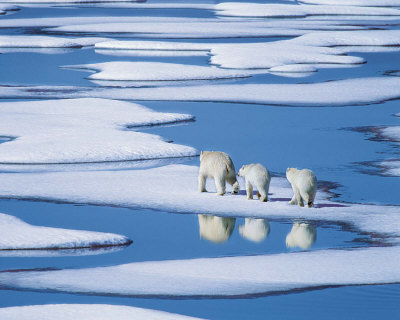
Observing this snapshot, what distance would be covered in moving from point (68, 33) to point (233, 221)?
16509mm

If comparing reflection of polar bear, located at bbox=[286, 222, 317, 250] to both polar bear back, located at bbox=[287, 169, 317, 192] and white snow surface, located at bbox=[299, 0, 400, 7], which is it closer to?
polar bear back, located at bbox=[287, 169, 317, 192]

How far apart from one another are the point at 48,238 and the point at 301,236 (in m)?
1.53

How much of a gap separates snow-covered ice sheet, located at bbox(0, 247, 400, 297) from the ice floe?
43 cm

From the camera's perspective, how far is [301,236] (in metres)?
5.87

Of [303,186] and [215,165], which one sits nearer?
[303,186]

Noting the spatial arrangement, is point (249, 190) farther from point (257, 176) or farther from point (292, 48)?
point (292, 48)

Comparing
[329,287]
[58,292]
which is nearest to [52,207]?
[58,292]

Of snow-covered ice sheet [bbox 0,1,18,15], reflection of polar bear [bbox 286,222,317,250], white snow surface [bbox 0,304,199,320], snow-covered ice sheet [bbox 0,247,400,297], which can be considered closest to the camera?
white snow surface [bbox 0,304,199,320]

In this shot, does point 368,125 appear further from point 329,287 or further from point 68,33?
point 68,33

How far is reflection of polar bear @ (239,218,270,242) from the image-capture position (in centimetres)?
588

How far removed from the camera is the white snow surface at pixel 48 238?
5.53 metres

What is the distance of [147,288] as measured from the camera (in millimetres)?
4742

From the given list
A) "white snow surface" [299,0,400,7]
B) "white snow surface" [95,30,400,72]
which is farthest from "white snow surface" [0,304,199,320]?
"white snow surface" [299,0,400,7]

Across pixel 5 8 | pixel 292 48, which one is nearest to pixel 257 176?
pixel 292 48
